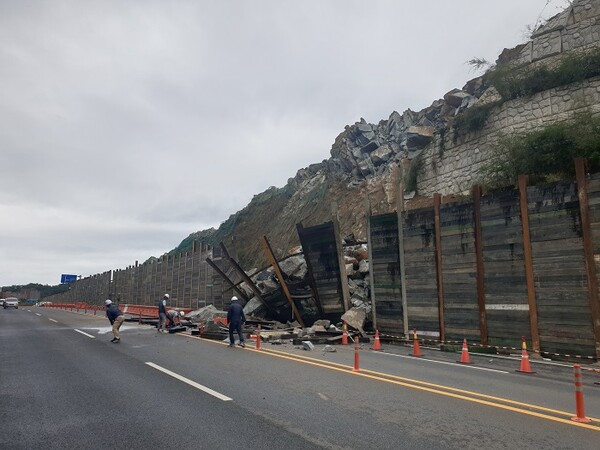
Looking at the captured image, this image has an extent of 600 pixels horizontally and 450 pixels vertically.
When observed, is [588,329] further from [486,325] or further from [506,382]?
[506,382]

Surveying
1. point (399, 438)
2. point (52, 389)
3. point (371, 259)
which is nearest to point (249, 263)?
point (371, 259)

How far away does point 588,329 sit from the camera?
11.0 meters

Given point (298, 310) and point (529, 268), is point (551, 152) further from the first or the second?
point (298, 310)

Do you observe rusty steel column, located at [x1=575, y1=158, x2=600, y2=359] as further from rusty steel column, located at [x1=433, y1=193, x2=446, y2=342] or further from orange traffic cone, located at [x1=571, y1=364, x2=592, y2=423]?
orange traffic cone, located at [x1=571, y1=364, x2=592, y2=423]

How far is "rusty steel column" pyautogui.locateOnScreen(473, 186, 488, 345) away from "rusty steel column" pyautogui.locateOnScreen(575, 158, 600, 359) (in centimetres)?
288

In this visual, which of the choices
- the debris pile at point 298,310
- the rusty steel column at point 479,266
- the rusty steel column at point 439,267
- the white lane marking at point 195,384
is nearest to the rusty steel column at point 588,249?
the rusty steel column at point 479,266

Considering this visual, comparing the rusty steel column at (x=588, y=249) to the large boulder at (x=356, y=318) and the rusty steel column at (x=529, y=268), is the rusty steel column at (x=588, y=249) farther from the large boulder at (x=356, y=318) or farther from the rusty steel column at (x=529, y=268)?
the large boulder at (x=356, y=318)

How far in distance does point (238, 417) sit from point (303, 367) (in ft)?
13.5

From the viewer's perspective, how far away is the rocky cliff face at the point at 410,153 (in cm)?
1725

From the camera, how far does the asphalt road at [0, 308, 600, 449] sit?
4836mm

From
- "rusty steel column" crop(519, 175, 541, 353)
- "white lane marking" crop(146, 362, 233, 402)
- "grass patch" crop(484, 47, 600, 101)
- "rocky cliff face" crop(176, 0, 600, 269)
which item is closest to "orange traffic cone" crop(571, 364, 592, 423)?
"white lane marking" crop(146, 362, 233, 402)

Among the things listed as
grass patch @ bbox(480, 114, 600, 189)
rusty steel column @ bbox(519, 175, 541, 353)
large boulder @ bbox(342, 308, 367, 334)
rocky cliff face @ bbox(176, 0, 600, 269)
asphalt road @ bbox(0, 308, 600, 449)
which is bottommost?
asphalt road @ bbox(0, 308, 600, 449)

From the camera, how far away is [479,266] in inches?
537

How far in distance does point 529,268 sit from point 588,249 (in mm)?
1570
